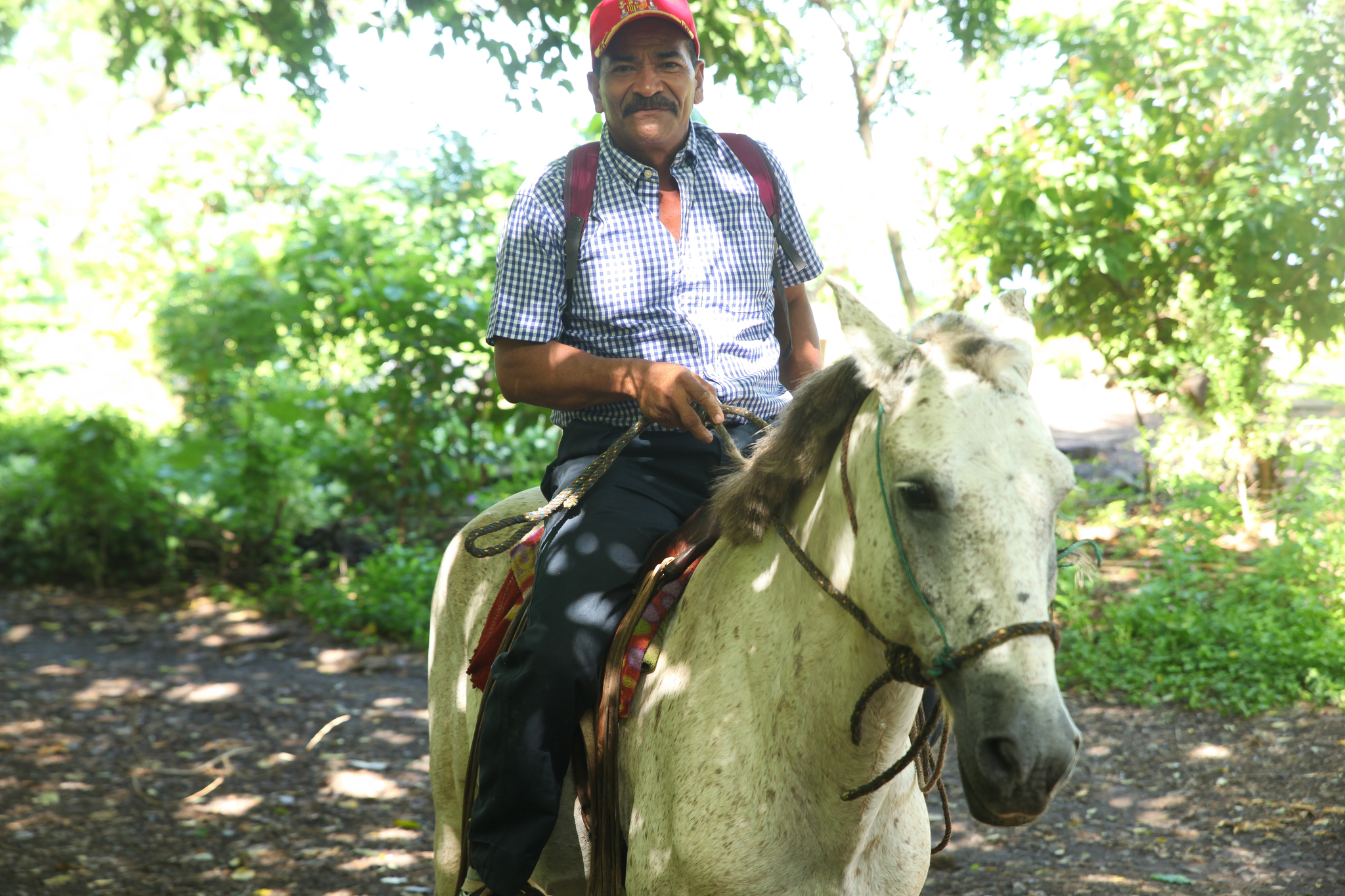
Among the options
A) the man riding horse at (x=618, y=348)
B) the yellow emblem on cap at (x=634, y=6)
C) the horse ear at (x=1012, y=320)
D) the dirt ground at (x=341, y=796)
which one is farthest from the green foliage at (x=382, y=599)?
the horse ear at (x=1012, y=320)

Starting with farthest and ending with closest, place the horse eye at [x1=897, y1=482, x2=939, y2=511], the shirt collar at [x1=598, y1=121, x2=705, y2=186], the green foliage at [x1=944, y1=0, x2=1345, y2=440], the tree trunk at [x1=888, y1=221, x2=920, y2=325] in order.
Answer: the tree trunk at [x1=888, y1=221, x2=920, y2=325] → the green foliage at [x1=944, y1=0, x2=1345, y2=440] → the shirt collar at [x1=598, y1=121, x2=705, y2=186] → the horse eye at [x1=897, y1=482, x2=939, y2=511]

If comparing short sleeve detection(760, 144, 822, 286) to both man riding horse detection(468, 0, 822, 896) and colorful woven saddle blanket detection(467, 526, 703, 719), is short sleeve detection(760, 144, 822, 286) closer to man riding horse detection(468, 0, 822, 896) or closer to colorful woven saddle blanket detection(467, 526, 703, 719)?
man riding horse detection(468, 0, 822, 896)

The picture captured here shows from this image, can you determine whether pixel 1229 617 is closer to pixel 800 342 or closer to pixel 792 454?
pixel 800 342

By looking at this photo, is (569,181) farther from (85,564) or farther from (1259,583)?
(85,564)

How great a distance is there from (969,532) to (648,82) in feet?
5.10

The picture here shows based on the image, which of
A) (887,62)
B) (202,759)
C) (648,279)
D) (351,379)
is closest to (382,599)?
(202,759)

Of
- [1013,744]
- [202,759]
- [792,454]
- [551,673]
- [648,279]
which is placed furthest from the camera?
[202,759]

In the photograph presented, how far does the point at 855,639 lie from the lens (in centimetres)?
164

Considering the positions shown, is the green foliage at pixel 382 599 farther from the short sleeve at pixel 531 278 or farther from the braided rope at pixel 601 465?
the short sleeve at pixel 531 278

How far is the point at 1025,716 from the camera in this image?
127cm

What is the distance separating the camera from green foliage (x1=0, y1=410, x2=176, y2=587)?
820 centimetres

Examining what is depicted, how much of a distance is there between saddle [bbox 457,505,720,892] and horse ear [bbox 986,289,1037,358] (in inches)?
26.8

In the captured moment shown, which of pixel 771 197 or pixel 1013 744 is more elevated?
pixel 771 197

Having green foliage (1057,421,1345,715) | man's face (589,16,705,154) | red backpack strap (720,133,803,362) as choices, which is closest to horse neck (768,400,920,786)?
red backpack strap (720,133,803,362)
